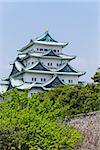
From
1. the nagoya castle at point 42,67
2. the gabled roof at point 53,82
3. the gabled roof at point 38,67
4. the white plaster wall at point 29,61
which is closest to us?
the gabled roof at point 53,82

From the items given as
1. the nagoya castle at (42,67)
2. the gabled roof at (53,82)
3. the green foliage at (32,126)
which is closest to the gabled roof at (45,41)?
the nagoya castle at (42,67)

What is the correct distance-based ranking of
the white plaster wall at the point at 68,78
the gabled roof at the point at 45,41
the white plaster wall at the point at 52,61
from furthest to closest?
the gabled roof at the point at 45,41 < the white plaster wall at the point at 52,61 < the white plaster wall at the point at 68,78

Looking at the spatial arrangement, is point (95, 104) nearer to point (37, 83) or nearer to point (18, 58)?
point (37, 83)

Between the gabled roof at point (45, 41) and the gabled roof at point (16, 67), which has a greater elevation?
the gabled roof at point (45, 41)

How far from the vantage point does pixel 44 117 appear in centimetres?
970

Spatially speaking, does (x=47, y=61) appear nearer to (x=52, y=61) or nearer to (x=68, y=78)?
(x=52, y=61)

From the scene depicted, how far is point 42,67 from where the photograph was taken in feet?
88.5

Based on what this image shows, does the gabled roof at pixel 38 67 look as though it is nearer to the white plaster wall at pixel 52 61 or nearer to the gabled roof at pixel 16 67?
the white plaster wall at pixel 52 61

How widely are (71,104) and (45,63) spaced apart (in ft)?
43.5

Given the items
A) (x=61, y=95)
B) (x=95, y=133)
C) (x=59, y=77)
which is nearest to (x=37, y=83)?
(x=59, y=77)

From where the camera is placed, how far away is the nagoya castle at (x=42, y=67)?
86.5 ft

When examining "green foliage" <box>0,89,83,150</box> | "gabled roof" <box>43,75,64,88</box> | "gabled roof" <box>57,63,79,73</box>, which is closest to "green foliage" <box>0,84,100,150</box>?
"green foliage" <box>0,89,83,150</box>

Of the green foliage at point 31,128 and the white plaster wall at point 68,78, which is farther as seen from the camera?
the white plaster wall at point 68,78

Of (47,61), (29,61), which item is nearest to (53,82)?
(47,61)
